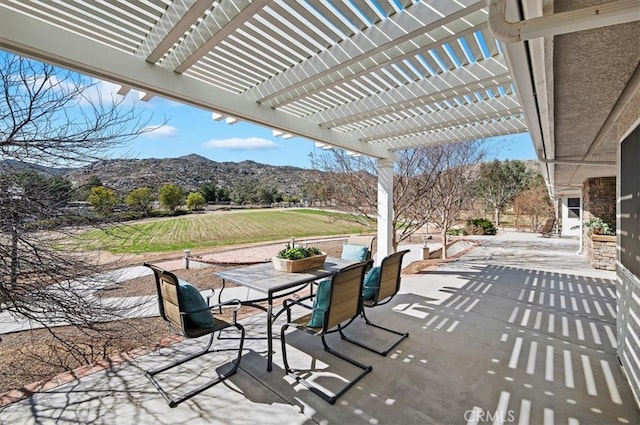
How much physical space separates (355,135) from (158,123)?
149 inches

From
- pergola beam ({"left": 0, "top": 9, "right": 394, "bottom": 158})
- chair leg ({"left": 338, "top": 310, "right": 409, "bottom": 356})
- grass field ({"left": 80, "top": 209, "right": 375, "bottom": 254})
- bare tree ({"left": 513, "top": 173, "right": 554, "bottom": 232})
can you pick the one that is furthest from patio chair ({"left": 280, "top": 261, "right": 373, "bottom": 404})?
bare tree ({"left": 513, "top": 173, "right": 554, "bottom": 232})

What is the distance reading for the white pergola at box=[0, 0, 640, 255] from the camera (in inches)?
84.4

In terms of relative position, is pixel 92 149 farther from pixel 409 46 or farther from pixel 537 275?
pixel 537 275

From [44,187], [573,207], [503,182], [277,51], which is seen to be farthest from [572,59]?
[503,182]

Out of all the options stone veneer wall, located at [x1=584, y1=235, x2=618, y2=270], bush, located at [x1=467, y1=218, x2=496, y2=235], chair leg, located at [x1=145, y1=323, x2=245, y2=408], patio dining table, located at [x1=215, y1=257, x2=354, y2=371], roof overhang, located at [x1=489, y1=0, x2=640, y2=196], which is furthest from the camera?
bush, located at [x1=467, y1=218, x2=496, y2=235]

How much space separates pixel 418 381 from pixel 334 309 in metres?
0.97

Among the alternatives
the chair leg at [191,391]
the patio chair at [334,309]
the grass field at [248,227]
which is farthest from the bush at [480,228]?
the chair leg at [191,391]

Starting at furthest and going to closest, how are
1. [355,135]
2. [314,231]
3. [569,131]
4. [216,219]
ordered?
[314,231], [216,219], [355,135], [569,131]

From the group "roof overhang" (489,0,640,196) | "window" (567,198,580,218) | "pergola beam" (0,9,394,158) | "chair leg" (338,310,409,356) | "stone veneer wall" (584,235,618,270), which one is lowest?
"chair leg" (338,310,409,356)

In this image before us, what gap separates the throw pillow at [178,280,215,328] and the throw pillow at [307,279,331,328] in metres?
0.92

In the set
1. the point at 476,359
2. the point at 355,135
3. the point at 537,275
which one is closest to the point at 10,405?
the point at 476,359

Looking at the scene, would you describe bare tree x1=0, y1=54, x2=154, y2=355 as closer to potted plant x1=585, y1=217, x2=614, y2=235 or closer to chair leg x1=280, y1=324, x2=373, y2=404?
chair leg x1=280, y1=324, x2=373, y2=404

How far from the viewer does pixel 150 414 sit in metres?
2.21

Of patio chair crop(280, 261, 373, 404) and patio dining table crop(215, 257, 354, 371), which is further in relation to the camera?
patio dining table crop(215, 257, 354, 371)
